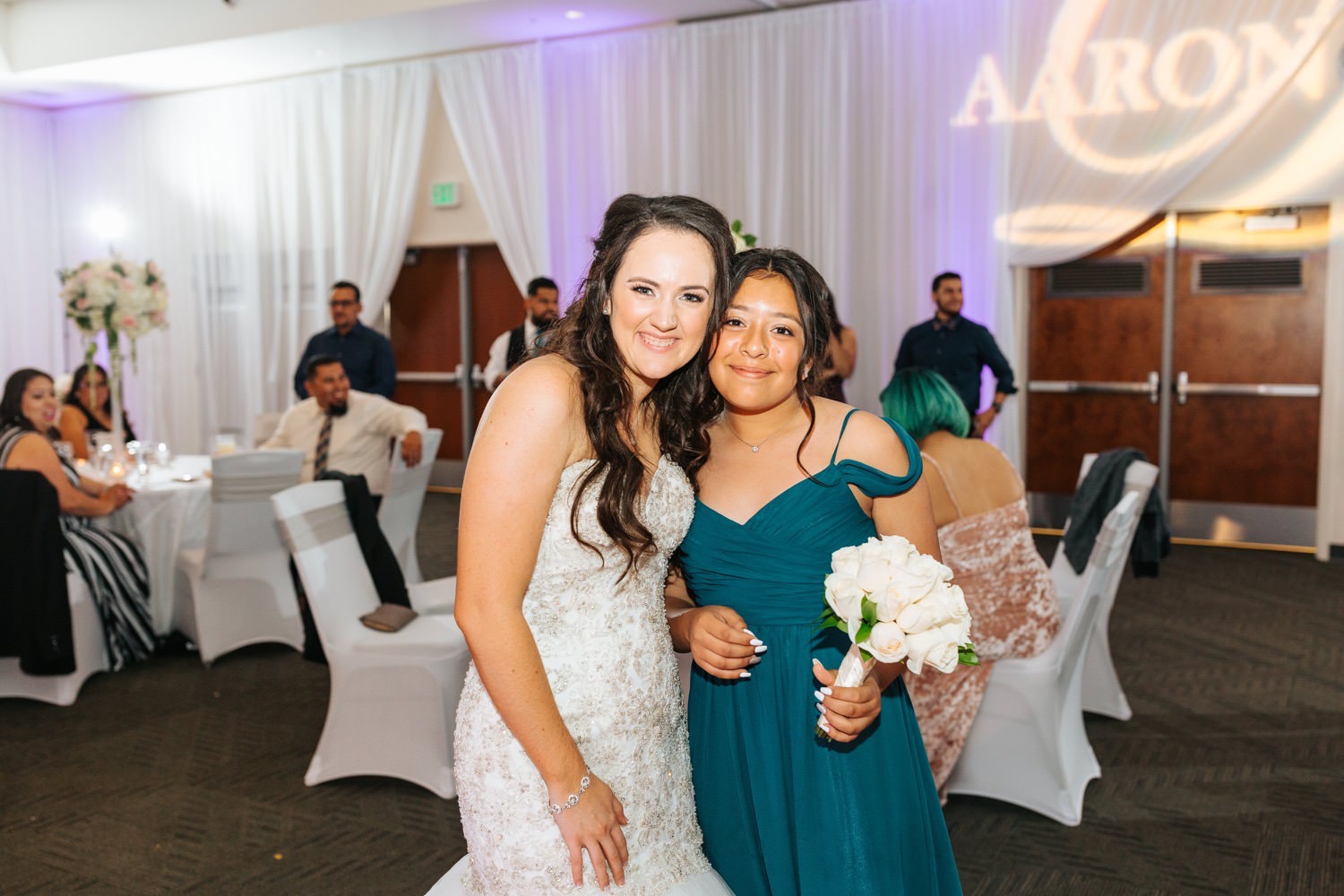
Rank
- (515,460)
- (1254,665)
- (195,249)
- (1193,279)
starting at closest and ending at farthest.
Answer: (515,460), (1254,665), (1193,279), (195,249)

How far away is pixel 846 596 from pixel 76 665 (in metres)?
4.39

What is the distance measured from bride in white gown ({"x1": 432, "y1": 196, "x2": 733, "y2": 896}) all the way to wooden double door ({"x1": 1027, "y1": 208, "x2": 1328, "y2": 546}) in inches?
276

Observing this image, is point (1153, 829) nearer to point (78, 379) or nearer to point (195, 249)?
point (78, 379)

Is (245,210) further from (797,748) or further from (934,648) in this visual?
(934,648)

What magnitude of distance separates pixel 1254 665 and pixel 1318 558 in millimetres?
2799

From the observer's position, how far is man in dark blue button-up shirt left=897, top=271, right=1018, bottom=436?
298 inches

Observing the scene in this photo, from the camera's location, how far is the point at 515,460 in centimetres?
160

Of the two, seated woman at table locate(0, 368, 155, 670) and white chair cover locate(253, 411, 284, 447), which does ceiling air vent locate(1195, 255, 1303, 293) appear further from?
seated woman at table locate(0, 368, 155, 670)

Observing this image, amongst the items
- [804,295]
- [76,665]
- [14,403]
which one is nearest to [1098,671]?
[804,295]

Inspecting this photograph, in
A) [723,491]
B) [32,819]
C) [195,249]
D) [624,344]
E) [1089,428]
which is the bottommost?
[32,819]

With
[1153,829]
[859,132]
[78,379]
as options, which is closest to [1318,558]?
[859,132]

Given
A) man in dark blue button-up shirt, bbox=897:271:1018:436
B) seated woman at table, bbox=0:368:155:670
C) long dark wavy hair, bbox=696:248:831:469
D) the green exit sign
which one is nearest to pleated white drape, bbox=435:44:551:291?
the green exit sign

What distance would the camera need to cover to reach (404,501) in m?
5.75

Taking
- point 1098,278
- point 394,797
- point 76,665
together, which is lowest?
point 394,797
